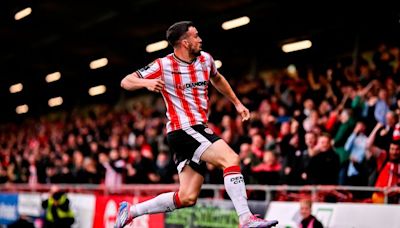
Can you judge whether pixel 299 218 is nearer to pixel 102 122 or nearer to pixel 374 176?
pixel 374 176

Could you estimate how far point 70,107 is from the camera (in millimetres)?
36688

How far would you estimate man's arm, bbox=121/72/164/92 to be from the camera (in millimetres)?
6824

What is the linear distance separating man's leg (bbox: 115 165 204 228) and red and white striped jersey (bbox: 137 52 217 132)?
1.73ft

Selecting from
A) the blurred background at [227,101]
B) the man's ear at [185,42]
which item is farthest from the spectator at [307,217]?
the man's ear at [185,42]

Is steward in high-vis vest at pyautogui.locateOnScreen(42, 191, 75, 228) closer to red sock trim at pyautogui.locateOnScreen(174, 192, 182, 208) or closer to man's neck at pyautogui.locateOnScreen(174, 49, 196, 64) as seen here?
red sock trim at pyautogui.locateOnScreen(174, 192, 182, 208)

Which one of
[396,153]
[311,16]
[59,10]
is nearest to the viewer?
[396,153]

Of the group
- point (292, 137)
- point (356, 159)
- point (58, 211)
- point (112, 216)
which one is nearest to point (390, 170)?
point (356, 159)

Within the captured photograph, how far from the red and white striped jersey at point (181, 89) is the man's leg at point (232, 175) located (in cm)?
40

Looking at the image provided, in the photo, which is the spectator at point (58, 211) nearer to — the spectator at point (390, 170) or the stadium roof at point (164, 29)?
the spectator at point (390, 170)

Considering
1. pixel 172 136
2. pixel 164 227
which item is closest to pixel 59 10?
pixel 164 227

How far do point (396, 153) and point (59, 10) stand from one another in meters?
15.3

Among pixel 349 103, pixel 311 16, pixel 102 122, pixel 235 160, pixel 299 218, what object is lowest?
pixel 299 218

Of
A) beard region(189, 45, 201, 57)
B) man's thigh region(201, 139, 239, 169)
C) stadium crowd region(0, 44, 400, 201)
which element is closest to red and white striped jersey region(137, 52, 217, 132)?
beard region(189, 45, 201, 57)

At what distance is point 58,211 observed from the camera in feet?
48.3
